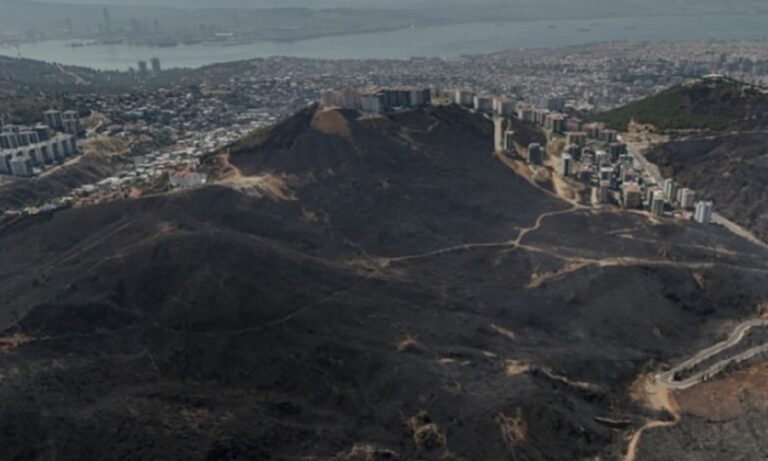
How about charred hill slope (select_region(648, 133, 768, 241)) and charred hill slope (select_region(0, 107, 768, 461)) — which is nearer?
charred hill slope (select_region(0, 107, 768, 461))

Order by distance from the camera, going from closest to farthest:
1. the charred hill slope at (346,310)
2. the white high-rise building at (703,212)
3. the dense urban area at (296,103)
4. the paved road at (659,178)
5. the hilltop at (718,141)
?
the charred hill slope at (346,310) < the paved road at (659,178) < the white high-rise building at (703,212) < the hilltop at (718,141) < the dense urban area at (296,103)

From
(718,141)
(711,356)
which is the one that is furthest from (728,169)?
(711,356)

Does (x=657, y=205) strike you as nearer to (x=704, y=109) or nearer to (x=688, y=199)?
(x=688, y=199)

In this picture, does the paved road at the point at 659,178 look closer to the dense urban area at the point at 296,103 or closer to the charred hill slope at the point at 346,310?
the dense urban area at the point at 296,103

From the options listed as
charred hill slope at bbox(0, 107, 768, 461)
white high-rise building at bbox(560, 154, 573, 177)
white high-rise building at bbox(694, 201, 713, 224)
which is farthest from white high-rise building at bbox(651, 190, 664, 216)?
white high-rise building at bbox(560, 154, 573, 177)

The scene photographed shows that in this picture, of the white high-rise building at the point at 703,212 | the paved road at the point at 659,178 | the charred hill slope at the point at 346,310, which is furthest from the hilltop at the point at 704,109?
the charred hill slope at the point at 346,310

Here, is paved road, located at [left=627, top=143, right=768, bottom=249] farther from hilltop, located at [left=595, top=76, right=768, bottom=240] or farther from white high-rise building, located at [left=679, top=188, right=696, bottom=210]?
white high-rise building, located at [left=679, top=188, right=696, bottom=210]
